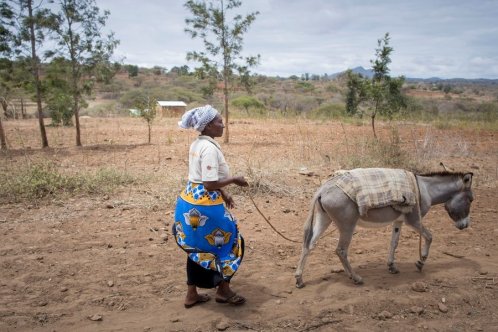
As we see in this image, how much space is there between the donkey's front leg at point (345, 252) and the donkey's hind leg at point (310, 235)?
0.23 meters

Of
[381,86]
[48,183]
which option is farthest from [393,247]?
[381,86]

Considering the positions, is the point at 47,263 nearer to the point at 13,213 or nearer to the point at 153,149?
the point at 13,213

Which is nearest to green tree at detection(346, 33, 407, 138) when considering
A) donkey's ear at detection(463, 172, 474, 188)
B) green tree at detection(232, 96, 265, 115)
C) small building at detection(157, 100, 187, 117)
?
donkey's ear at detection(463, 172, 474, 188)

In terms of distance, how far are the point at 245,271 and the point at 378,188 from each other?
1.82m

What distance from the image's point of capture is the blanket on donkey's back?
4.09 m

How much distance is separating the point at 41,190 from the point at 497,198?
8.25 m

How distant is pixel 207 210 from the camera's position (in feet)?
11.3

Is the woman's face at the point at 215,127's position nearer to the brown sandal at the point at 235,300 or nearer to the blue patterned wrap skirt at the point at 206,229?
A: the blue patterned wrap skirt at the point at 206,229

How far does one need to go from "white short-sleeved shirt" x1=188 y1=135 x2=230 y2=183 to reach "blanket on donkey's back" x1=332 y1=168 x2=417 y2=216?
143 centimetres

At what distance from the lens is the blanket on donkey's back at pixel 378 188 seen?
4.09 meters

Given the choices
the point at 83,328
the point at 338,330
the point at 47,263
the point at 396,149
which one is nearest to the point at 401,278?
the point at 338,330

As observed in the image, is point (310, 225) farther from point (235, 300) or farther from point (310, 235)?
point (235, 300)

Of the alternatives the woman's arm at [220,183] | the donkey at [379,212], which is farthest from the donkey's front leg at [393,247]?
the woman's arm at [220,183]

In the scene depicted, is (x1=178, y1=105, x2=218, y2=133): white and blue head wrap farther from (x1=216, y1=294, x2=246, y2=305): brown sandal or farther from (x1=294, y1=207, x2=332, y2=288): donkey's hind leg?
(x1=216, y1=294, x2=246, y2=305): brown sandal
